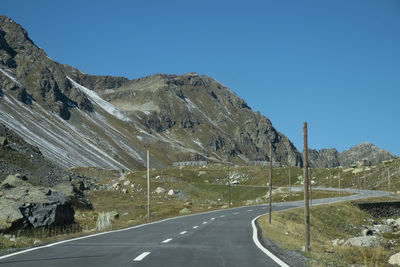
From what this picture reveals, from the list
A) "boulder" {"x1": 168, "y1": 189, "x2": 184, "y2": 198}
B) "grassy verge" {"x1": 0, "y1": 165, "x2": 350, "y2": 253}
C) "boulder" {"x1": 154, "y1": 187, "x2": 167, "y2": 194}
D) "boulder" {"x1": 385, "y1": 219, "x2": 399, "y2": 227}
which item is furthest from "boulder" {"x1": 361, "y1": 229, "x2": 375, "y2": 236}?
"boulder" {"x1": 154, "y1": 187, "x2": 167, "y2": 194}

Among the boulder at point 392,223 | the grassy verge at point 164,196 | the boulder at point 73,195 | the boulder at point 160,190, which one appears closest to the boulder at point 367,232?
the boulder at point 392,223

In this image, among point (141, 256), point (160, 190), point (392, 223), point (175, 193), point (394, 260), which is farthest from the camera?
point (160, 190)

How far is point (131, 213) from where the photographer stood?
235 feet

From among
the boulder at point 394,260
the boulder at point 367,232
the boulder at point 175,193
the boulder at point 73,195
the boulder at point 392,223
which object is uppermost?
the boulder at point 73,195

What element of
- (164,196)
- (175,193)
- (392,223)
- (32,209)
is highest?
(32,209)

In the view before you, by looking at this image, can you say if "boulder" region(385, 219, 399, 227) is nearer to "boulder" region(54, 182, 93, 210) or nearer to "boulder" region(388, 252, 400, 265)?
"boulder" region(388, 252, 400, 265)

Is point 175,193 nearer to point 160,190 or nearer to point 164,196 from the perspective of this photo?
Answer: point 164,196

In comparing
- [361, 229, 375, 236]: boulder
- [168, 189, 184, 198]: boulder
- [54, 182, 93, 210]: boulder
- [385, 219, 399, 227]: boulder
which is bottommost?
[385, 219, 399, 227]: boulder

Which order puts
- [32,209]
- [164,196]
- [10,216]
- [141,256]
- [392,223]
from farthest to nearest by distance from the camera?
[164,196], [392,223], [32,209], [10,216], [141,256]

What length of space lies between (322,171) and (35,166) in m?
103

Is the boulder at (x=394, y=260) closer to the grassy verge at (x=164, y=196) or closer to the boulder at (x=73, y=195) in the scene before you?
the grassy verge at (x=164, y=196)

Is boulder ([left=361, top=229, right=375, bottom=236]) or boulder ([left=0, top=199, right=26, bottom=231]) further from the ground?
boulder ([left=0, top=199, right=26, bottom=231])

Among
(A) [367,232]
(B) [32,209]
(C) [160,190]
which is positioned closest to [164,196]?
(C) [160,190]

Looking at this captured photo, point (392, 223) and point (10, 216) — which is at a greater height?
point (10, 216)
